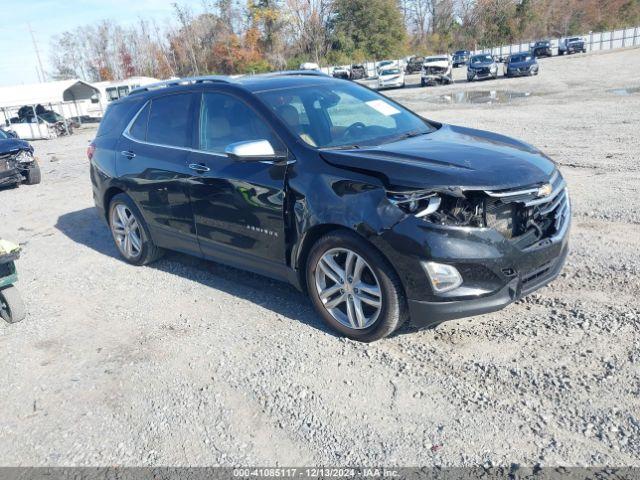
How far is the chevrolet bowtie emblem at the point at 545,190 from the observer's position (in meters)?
3.63

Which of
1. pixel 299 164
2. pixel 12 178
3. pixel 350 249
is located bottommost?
→ pixel 12 178

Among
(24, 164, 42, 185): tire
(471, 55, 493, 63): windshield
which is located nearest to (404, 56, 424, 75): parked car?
(471, 55, 493, 63): windshield

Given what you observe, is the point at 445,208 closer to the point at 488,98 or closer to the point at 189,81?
the point at 189,81

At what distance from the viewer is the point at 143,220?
18.9 ft

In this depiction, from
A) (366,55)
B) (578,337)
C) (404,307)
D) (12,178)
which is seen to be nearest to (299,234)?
(404,307)

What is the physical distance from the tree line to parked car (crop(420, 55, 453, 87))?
33.0m

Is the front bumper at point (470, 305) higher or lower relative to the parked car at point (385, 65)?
higher

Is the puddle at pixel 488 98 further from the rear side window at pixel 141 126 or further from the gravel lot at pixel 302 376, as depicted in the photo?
the rear side window at pixel 141 126

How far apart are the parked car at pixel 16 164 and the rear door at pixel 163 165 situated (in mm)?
7463

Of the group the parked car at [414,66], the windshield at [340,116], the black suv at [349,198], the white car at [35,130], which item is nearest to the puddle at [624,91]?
the windshield at [340,116]

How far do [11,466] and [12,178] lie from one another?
10354mm

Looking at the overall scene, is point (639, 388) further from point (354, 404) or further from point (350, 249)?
point (350, 249)

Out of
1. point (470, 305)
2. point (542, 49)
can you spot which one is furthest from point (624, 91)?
point (542, 49)

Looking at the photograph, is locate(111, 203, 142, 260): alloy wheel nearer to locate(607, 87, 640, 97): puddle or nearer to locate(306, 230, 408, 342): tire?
locate(306, 230, 408, 342): tire
